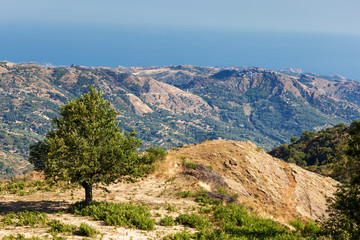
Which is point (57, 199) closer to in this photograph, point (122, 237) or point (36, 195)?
point (36, 195)

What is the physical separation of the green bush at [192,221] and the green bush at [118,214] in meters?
2.83

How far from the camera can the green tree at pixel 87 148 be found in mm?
18734

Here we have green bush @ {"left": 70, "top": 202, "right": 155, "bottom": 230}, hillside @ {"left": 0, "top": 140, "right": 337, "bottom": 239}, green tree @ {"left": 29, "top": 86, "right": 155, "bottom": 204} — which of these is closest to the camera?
green bush @ {"left": 70, "top": 202, "right": 155, "bottom": 230}

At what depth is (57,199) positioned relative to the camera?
81.3ft

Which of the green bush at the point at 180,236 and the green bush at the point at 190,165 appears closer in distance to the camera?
the green bush at the point at 180,236

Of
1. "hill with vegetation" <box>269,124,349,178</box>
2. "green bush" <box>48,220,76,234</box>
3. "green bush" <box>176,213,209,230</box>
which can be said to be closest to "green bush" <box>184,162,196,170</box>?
"green bush" <box>176,213,209,230</box>

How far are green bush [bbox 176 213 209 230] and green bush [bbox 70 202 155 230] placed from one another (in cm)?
283

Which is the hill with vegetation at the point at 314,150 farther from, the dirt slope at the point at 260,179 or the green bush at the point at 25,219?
the green bush at the point at 25,219

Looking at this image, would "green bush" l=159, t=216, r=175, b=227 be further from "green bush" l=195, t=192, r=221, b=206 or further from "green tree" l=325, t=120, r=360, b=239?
"green tree" l=325, t=120, r=360, b=239

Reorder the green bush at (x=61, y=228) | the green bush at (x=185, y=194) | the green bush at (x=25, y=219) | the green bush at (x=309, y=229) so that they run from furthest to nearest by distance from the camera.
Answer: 1. the green bush at (x=185, y=194)
2. the green bush at (x=309, y=229)
3. the green bush at (x=25, y=219)
4. the green bush at (x=61, y=228)

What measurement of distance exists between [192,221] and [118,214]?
6278 millimetres

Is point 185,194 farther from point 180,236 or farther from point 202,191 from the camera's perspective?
point 180,236

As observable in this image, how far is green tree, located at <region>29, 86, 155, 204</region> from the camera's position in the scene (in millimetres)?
18734

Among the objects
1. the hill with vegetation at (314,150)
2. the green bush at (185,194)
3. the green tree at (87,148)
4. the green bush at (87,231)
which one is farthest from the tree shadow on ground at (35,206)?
the hill with vegetation at (314,150)
